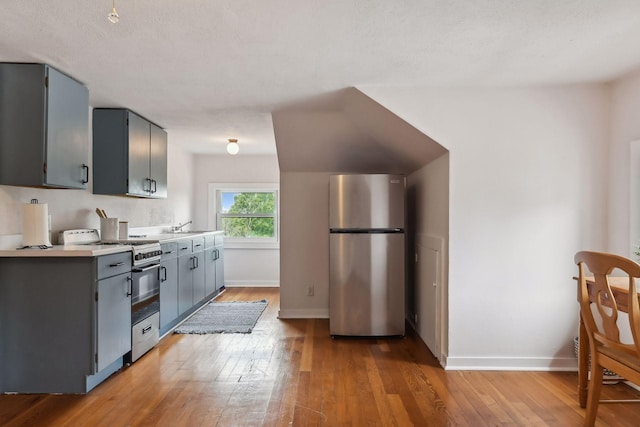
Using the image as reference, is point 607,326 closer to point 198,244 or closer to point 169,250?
point 169,250

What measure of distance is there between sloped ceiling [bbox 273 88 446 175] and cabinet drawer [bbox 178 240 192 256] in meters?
1.35

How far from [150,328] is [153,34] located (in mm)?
2382

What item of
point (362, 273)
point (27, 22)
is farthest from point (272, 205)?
point (27, 22)

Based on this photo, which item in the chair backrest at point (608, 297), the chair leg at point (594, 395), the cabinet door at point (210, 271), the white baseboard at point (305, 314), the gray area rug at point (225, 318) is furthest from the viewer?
the cabinet door at point (210, 271)

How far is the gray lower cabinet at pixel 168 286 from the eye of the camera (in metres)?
3.77

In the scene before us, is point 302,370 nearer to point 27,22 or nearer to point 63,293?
point 63,293

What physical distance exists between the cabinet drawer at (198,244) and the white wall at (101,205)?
1.99 feet

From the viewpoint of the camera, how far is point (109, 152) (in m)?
3.71

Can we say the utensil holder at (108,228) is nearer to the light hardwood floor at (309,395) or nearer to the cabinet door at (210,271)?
the light hardwood floor at (309,395)

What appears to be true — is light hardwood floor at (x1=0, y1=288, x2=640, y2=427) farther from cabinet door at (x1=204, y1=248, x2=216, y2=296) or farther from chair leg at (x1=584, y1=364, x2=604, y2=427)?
cabinet door at (x1=204, y1=248, x2=216, y2=296)

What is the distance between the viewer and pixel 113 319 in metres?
2.86

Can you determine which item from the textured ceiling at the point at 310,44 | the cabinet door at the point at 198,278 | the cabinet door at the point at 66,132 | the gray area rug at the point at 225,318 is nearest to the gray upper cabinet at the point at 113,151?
the textured ceiling at the point at 310,44

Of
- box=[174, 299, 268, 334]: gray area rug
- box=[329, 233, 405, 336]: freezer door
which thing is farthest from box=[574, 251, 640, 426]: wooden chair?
box=[174, 299, 268, 334]: gray area rug

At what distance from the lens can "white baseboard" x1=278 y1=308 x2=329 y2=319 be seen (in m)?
4.66
